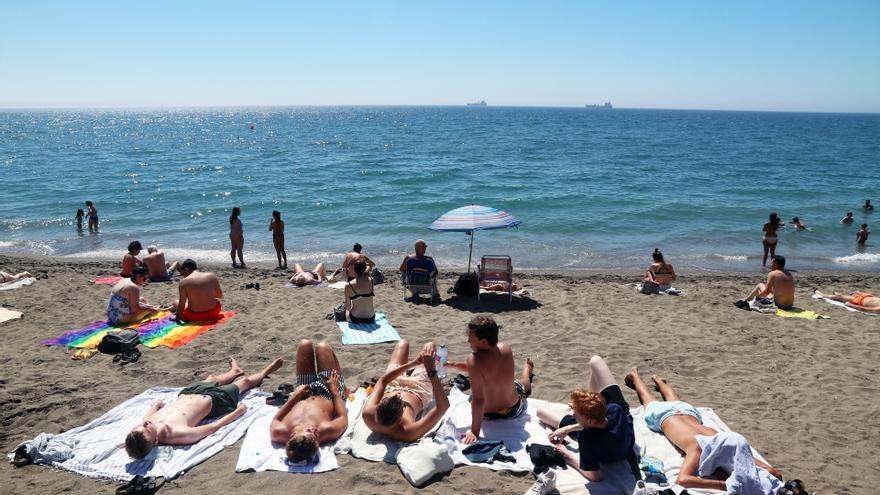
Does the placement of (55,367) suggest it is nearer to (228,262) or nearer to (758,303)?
(228,262)

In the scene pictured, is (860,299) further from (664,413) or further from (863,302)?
(664,413)

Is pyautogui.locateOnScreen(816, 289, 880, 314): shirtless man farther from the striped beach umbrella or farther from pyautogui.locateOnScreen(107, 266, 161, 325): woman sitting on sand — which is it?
pyautogui.locateOnScreen(107, 266, 161, 325): woman sitting on sand

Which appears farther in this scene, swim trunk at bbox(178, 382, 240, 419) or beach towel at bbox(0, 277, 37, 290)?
beach towel at bbox(0, 277, 37, 290)

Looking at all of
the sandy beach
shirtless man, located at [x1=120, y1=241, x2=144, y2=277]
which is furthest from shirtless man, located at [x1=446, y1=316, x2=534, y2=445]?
shirtless man, located at [x1=120, y1=241, x2=144, y2=277]

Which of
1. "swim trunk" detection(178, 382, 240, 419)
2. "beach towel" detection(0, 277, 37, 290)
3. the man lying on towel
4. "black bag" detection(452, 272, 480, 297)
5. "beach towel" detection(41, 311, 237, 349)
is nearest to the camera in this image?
the man lying on towel

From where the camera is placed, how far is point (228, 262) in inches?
577

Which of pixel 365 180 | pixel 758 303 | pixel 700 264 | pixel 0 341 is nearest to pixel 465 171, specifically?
pixel 365 180

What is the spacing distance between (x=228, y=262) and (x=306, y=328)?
25.7 ft

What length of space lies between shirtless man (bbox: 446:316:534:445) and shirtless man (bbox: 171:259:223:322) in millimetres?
4561

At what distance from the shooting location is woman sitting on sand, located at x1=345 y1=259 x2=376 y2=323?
7.94 meters

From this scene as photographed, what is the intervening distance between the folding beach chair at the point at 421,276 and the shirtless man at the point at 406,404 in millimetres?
4213

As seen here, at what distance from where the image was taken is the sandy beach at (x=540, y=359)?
4367 mm

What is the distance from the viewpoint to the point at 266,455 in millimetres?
4551

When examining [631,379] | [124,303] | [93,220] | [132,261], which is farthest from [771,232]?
[93,220]
